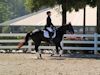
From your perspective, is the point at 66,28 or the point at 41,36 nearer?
the point at 41,36

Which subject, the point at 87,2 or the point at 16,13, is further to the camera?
the point at 16,13

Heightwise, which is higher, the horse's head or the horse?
the horse's head

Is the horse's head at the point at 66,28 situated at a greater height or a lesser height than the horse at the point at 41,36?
greater

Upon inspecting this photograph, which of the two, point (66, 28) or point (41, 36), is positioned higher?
point (66, 28)

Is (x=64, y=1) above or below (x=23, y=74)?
above

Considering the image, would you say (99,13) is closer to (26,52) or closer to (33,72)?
(26,52)

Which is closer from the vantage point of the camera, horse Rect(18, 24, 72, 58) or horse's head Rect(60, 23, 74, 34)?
horse Rect(18, 24, 72, 58)

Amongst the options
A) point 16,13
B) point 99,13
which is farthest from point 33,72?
point 16,13

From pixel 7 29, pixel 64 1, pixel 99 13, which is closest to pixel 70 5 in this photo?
pixel 64 1

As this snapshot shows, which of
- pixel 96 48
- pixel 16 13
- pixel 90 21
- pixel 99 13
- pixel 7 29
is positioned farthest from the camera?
pixel 16 13

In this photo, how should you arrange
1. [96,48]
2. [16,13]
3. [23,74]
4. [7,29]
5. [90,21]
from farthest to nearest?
[16,13]
[7,29]
[90,21]
[96,48]
[23,74]

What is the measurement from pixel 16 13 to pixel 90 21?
102 m

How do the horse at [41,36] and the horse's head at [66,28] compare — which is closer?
the horse at [41,36]

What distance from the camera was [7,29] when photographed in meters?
65.1
